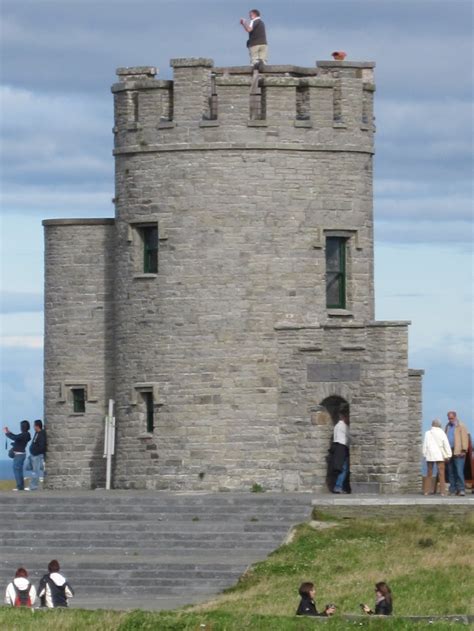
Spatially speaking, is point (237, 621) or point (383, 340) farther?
point (383, 340)

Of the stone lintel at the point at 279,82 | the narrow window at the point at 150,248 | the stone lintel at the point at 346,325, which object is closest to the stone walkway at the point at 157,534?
the stone lintel at the point at 346,325

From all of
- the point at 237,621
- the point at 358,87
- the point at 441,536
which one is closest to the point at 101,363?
the point at 358,87

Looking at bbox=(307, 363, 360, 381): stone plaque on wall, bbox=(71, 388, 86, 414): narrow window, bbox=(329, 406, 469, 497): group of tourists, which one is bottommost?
bbox=(329, 406, 469, 497): group of tourists

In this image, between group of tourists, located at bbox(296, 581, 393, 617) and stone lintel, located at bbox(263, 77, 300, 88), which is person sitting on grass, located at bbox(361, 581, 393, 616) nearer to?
group of tourists, located at bbox(296, 581, 393, 617)

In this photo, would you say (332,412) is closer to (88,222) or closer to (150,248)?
(150,248)

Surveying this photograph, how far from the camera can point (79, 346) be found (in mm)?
43469

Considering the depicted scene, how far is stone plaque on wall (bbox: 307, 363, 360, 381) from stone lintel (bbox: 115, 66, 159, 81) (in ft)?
23.2

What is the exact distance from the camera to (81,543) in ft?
118

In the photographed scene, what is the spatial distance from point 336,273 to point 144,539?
28.0 feet

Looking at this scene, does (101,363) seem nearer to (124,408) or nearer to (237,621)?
(124,408)

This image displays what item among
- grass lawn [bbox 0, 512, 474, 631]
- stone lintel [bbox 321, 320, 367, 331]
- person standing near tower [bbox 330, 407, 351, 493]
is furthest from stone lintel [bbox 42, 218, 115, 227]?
grass lawn [bbox 0, 512, 474, 631]

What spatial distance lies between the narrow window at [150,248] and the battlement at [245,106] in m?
1.62

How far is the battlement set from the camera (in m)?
41.2

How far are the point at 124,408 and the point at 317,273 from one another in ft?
15.7
